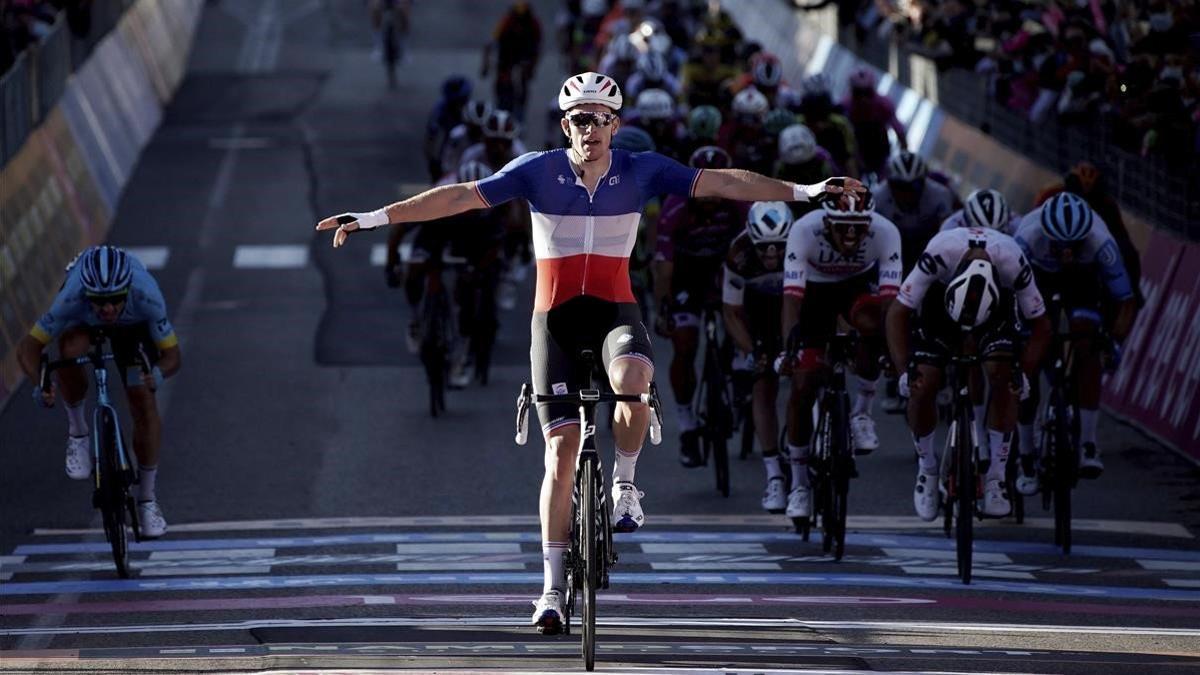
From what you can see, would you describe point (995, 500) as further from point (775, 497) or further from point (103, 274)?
point (103, 274)

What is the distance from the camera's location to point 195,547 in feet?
48.1

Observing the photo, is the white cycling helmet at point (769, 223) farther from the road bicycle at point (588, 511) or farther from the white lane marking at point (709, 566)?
the road bicycle at point (588, 511)

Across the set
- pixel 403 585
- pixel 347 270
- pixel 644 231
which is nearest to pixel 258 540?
pixel 403 585

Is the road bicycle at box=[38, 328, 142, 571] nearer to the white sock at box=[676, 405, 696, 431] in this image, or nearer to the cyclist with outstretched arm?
the cyclist with outstretched arm

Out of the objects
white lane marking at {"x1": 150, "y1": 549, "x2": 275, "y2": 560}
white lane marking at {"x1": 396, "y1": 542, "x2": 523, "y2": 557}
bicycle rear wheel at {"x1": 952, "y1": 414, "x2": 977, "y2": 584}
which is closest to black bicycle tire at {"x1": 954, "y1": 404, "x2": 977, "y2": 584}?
bicycle rear wheel at {"x1": 952, "y1": 414, "x2": 977, "y2": 584}

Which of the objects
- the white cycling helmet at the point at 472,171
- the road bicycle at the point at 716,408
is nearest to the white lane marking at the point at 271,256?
the white cycling helmet at the point at 472,171

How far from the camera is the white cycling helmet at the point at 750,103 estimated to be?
71.3 ft

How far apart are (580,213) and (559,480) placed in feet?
3.65

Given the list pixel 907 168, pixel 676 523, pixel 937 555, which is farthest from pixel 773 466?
pixel 907 168

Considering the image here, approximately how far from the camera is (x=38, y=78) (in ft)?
83.5

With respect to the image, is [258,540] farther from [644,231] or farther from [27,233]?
[27,233]

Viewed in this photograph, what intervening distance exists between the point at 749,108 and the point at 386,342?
3.61 m

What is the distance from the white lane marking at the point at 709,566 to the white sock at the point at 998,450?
1.23 m

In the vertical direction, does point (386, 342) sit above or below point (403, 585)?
below
